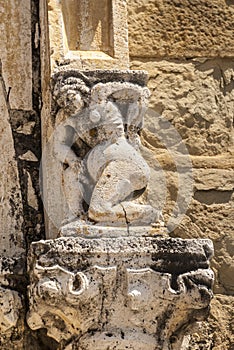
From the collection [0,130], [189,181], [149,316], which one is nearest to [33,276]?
[149,316]

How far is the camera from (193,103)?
3627mm

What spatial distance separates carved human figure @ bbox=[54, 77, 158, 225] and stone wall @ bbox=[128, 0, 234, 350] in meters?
0.60

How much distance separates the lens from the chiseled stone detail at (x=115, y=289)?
8.80 feet

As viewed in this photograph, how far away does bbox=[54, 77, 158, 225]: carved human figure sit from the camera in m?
2.82

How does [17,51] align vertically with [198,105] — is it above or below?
above

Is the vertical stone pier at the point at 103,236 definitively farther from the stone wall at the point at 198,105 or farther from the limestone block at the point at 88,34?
the stone wall at the point at 198,105

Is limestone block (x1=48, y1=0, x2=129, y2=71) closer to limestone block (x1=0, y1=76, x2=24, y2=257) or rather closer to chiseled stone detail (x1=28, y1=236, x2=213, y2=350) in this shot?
limestone block (x1=0, y1=76, x2=24, y2=257)

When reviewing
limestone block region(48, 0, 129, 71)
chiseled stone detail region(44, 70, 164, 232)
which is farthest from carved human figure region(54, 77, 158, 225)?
limestone block region(48, 0, 129, 71)

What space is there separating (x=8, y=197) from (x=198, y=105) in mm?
924

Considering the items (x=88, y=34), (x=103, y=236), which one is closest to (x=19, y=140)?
(x=88, y=34)

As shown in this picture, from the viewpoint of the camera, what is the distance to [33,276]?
8.93ft

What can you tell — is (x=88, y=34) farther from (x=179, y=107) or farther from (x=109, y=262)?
(x=109, y=262)

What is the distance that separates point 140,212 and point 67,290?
32cm

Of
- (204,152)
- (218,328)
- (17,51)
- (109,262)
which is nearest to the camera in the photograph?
(109,262)
